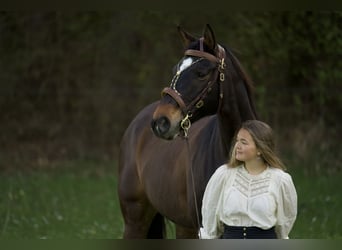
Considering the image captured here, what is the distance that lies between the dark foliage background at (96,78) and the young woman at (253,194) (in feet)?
26.7

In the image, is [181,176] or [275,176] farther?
[181,176]

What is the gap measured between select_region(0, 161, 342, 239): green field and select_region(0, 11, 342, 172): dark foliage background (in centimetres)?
159

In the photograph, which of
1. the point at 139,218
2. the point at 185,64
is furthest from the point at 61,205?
the point at 185,64

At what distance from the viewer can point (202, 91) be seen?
449 cm

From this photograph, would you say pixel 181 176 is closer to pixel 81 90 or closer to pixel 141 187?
pixel 141 187

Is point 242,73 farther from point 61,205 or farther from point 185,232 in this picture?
point 61,205

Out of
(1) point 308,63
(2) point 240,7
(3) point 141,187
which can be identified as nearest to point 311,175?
(1) point 308,63

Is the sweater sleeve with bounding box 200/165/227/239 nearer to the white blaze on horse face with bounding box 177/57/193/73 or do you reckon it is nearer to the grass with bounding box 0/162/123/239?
the white blaze on horse face with bounding box 177/57/193/73

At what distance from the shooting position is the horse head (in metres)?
4.37

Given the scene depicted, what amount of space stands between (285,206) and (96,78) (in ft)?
34.8

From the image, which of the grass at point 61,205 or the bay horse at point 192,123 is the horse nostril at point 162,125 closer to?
the bay horse at point 192,123

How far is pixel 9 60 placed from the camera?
13812mm

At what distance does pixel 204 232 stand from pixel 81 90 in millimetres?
10508

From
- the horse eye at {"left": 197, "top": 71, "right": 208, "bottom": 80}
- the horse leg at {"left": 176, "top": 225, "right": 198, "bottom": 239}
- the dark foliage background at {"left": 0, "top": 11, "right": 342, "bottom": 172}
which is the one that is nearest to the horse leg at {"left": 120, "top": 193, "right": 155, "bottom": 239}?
the horse leg at {"left": 176, "top": 225, "right": 198, "bottom": 239}
